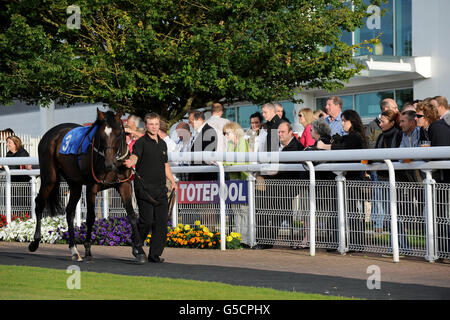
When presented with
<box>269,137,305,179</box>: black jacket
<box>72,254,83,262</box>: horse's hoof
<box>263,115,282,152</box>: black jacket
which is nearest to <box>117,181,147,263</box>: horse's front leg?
<box>72,254,83,262</box>: horse's hoof

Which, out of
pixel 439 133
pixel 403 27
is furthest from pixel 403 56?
pixel 439 133

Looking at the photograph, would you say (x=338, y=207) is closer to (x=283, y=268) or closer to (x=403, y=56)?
(x=283, y=268)

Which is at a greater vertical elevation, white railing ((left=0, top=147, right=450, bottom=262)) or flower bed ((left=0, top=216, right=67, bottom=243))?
white railing ((left=0, top=147, right=450, bottom=262))

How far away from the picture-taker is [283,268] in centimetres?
963

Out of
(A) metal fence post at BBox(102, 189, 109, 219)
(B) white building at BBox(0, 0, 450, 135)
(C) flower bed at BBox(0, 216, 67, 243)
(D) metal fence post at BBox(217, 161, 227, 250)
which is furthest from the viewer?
(B) white building at BBox(0, 0, 450, 135)

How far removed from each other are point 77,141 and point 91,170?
672 mm

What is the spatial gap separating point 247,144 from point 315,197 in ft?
7.19

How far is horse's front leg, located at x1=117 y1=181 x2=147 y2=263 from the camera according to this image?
10376 millimetres

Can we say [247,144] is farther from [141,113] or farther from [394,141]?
[141,113]

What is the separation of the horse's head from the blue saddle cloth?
389 mm

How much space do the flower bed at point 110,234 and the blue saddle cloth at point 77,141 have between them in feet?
7.33

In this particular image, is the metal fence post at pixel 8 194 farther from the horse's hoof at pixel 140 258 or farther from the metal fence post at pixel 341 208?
the metal fence post at pixel 341 208

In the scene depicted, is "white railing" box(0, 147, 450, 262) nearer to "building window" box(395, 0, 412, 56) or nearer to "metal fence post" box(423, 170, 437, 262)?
"metal fence post" box(423, 170, 437, 262)
